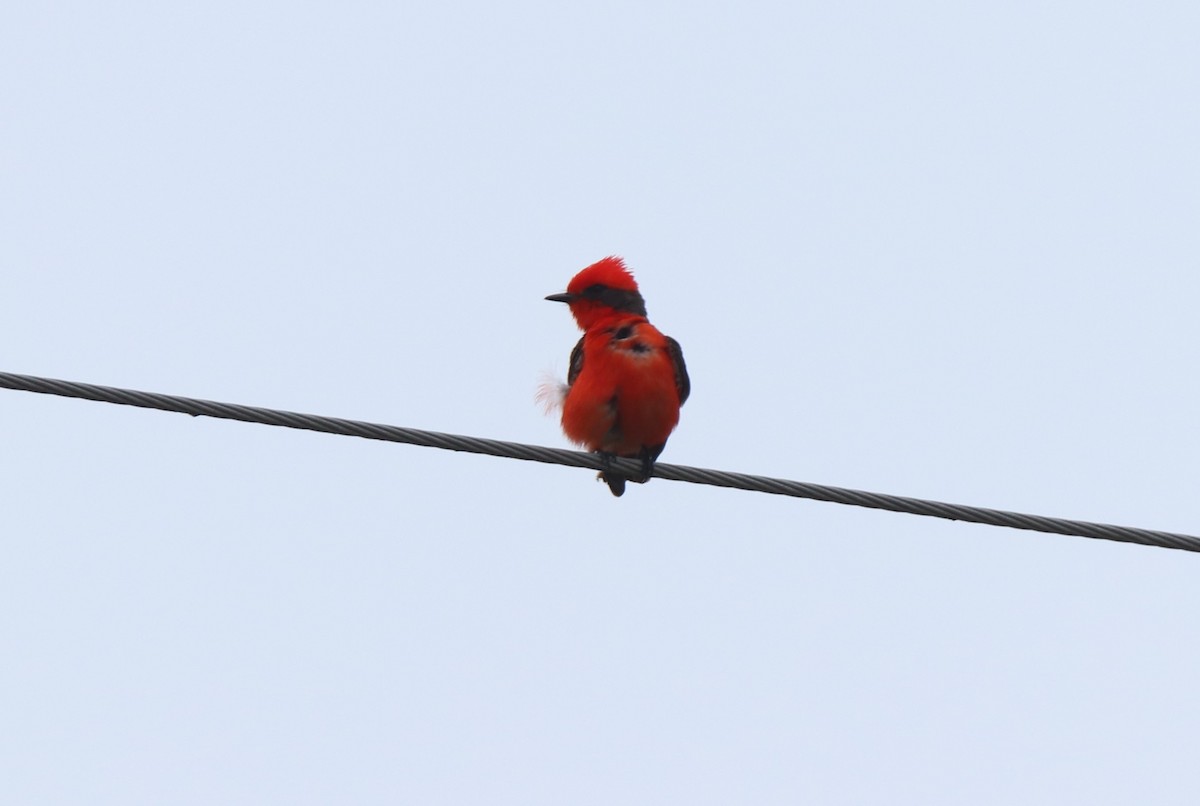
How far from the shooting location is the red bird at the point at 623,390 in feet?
28.7

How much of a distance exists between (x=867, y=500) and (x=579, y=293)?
3685mm

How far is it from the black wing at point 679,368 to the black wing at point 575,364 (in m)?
0.05

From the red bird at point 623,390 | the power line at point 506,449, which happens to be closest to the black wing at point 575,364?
the red bird at point 623,390

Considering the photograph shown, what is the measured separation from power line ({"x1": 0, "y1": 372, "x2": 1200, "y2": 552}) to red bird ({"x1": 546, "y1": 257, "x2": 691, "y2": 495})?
1.85 m

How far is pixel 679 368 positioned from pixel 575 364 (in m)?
0.57

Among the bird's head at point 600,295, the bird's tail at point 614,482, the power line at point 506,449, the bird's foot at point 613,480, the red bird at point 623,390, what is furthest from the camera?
the bird's head at point 600,295

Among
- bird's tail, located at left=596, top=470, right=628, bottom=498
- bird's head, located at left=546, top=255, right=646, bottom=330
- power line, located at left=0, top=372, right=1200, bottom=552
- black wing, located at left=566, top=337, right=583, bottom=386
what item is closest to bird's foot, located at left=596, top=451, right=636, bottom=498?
bird's tail, located at left=596, top=470, right=628, bottom=498

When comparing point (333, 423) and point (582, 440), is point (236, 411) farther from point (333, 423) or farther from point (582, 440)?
point (582, 440)

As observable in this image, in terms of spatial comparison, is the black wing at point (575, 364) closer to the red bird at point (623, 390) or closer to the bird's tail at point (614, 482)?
the red bird at point (623, 390)

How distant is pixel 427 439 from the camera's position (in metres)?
6.54

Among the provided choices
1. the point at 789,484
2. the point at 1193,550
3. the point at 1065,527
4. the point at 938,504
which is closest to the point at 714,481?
the point at 789,484

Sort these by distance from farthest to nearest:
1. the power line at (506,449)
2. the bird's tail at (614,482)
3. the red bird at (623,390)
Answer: the bird's tail at (614,482)
the red bird at (623,390)
the power line at (506,449)

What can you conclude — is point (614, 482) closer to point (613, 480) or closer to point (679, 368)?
point (613, 480)

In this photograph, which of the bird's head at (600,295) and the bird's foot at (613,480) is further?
the bird's head at (600,295)
